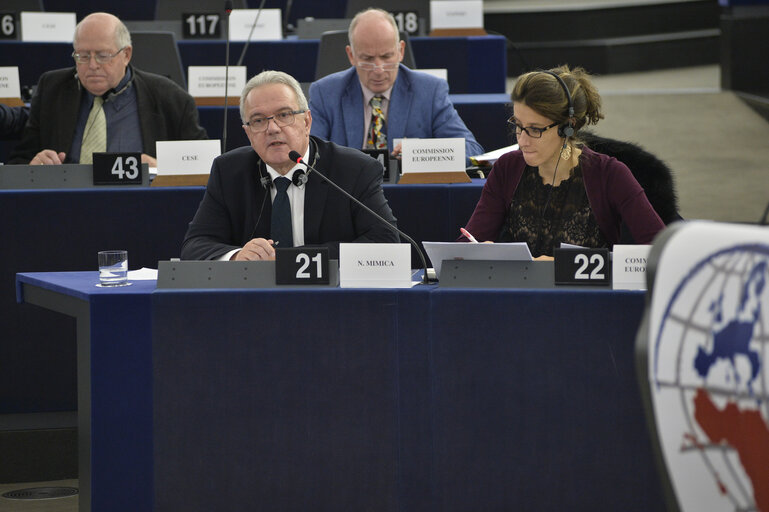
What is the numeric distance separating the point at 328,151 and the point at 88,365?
0.88 metres

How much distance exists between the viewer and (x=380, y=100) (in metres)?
4.08

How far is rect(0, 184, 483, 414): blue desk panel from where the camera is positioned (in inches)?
125

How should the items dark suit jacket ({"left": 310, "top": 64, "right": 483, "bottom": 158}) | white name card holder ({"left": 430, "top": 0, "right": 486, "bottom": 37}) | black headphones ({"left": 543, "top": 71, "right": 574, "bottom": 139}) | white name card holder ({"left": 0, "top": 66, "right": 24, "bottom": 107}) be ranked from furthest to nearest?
1. white name card holder ({"left": 430, "top": 0, "right": 486, "bottom": 37})
2. white name card holder ({"left": 0, "top": 66, "right": 24, "bottom": 107})
3. dark suit jacket ({"left": 310, "top": 64, "right": 483, "bottom": 158})
4. black headphones ({"left": 543, "top": 71, "right": 574, "bottom": 139})

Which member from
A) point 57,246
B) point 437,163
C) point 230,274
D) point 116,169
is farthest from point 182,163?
point 230,274

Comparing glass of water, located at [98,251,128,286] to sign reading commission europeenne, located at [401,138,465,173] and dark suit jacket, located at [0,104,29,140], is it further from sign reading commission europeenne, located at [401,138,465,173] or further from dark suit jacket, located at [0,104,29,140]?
dark suit jacket, located at [0,104,29,140]

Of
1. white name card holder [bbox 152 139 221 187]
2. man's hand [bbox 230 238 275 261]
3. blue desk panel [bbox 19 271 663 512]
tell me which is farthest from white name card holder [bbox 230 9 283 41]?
blue desk panel [bbox 19 271 663 512]

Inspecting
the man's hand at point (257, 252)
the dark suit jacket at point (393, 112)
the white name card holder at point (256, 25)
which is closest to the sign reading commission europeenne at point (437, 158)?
the dark suit jacket at point (393, 112)

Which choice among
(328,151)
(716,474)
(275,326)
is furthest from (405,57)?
(716,474)

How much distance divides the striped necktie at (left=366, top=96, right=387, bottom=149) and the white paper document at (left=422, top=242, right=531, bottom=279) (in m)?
1.81

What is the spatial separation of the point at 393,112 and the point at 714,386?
9.66 feet

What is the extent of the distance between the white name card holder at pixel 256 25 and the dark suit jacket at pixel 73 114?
53.7 inches

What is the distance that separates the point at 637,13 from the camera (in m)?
8.79

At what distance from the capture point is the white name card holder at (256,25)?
5.39m

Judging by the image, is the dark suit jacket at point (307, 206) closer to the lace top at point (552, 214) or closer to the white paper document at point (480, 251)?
the lace top at point (552, 214)
